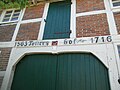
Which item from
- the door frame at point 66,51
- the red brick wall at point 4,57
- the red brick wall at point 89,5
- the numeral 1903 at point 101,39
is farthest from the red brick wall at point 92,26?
the red brick wall at point 4,57

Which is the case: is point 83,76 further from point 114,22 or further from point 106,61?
point 114,22

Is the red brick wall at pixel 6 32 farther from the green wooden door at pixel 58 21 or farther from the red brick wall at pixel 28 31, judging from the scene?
the green wooden door at pixel 58 21

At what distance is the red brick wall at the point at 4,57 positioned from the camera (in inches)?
220

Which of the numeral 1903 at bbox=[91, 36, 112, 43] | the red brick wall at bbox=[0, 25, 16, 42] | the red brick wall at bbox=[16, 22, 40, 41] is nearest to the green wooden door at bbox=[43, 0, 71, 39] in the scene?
the red brick wall at bbox=[16, 22, 40, 41]

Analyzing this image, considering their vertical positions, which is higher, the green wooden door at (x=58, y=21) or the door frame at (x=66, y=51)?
the green wooden door at (x=58, y=21)

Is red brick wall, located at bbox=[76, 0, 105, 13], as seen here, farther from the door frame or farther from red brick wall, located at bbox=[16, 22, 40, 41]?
red brick wall, located at bbox=[16, 22, 40, 41]

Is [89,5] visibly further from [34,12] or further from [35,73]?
[35,73]

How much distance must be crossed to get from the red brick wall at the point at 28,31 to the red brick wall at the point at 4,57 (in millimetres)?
652

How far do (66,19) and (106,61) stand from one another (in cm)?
244

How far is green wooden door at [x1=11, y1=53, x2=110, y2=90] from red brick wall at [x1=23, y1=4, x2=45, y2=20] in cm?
205

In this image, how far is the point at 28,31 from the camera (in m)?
6.20

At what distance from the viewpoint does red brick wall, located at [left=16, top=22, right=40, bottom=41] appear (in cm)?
598

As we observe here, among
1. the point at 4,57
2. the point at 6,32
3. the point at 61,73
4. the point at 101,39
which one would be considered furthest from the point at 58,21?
the point at 4,57

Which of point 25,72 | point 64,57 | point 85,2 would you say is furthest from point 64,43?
point 85,2
